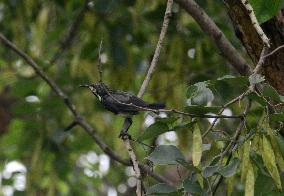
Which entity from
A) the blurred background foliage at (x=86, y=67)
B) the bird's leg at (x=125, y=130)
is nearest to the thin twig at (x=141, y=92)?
the bird's leg at (x=125, y=130)

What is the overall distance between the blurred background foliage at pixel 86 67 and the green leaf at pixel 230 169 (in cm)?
110

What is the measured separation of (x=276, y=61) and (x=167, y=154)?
52 centimetres

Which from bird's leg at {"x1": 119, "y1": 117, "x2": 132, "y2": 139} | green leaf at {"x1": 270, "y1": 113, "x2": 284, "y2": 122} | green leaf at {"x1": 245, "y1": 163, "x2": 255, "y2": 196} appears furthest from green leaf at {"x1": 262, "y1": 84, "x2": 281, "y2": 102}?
bird's leg at {"x1": 119, "y1": 117, "x2": 132, "y2": 139}

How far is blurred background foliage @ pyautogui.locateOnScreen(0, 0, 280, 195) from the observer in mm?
2615

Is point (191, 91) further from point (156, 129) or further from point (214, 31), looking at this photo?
point (214, 31)

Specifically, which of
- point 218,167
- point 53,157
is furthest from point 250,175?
point 53,157

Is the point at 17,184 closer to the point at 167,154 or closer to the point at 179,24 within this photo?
the point at 179,24

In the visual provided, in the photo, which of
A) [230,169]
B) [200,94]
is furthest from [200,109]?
[230,169]

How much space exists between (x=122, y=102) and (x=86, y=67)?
1226 millimetres

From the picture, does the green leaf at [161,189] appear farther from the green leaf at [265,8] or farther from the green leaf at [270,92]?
the green leaf at [265,8]

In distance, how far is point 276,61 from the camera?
70.7 inches

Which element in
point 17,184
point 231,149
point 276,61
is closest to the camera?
point 231,149

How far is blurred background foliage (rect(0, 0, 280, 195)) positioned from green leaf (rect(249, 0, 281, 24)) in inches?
36.5

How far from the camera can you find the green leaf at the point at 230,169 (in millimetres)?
1315
